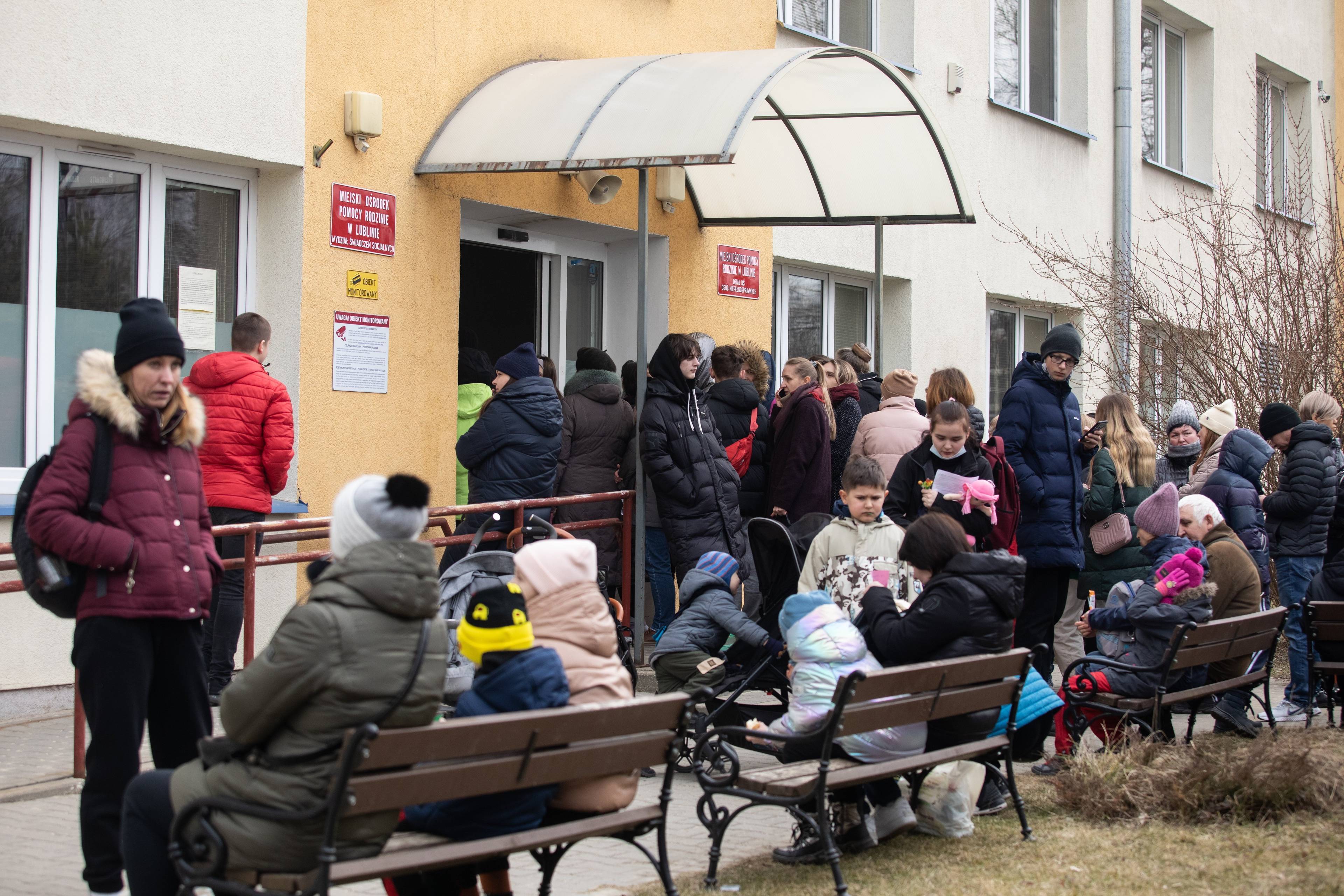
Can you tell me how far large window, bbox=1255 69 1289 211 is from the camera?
63.6 ft

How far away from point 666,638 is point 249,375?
2.39 m

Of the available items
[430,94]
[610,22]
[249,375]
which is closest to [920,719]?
[249,375]

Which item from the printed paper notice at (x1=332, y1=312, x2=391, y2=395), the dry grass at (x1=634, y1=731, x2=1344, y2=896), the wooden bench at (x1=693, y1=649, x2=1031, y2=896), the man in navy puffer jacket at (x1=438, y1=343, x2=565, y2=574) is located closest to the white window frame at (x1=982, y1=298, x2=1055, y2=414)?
the man in navy puffer jacket at (x1=438, y1=343, x2=565, y2=574)

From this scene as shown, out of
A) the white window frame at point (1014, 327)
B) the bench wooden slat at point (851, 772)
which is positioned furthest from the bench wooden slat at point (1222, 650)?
the white window frame at point (1014, 327)

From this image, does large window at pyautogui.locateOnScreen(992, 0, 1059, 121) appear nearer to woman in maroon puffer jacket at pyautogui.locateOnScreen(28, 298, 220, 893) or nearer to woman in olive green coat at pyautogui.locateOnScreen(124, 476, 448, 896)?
woman in maroon puffer jacket at pyautogui.locateOnScreen(28, 298, 220, 893)

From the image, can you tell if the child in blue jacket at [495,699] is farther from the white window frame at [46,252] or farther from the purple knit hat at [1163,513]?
the purple knit hat at [1163,513]

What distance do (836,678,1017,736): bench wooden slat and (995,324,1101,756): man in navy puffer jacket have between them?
7.74 ft

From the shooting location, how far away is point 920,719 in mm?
5340

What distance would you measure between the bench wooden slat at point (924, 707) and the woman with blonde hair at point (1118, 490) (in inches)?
113

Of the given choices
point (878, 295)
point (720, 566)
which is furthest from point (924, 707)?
point (878, 295)

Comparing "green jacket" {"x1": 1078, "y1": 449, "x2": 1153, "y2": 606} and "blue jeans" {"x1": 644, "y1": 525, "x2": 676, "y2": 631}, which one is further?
"blue jeans" {"x1": 644, "y1": 525, "x2": 676, "y2": 631}

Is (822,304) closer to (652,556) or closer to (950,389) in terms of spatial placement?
(652,556)

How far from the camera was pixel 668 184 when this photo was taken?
1063 cm

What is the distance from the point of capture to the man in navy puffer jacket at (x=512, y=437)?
810cm
